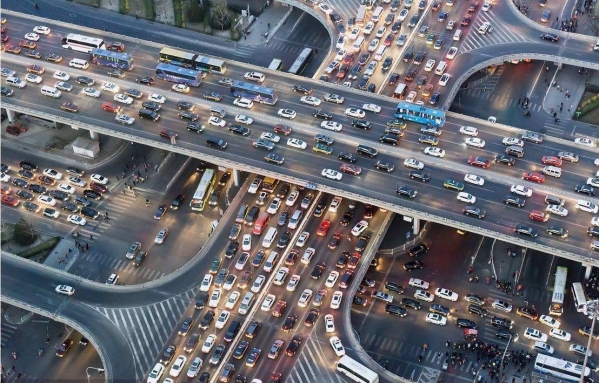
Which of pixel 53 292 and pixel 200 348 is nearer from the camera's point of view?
pixel 200 348

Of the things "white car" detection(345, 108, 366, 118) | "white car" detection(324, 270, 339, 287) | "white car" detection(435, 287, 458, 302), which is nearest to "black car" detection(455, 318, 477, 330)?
"white car" detection(435, 287, 458, 302)

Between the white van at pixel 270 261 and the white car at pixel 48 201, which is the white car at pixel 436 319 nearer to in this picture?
the white van at pixel 270 261

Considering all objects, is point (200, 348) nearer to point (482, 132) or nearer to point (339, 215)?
point (339, 215)

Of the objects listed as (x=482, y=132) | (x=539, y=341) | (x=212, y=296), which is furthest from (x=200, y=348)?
(x=482, y=132)

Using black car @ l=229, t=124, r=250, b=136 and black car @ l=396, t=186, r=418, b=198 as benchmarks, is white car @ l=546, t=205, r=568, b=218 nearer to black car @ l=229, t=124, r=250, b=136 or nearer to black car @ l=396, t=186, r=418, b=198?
black car @ l=396, t=186, r=418, b=198

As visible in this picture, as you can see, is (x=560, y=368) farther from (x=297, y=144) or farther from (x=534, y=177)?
(x=297, y=144)
